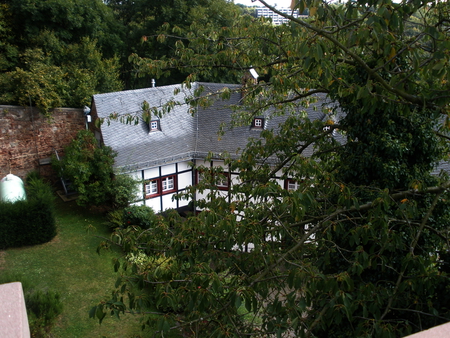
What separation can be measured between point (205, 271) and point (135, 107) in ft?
42.5

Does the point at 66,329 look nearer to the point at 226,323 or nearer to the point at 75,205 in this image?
the point at 75,205

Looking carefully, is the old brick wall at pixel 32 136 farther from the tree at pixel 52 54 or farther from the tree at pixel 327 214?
the tree at pixel 327 214

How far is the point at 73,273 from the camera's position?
38.9 feet

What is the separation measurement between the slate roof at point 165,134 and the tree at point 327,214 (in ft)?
25.2

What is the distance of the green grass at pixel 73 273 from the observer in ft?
32.4

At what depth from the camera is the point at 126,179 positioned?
13.7 metres

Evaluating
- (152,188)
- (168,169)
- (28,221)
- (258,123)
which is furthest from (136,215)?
(258,123)

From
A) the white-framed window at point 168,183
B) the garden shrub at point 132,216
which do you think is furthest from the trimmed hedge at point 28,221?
the white-framed window at point 168,183

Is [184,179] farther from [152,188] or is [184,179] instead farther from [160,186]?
[152,188]

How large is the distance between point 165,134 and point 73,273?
19.8 ft

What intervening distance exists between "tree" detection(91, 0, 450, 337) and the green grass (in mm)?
5981

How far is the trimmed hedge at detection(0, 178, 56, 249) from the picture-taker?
12375mm

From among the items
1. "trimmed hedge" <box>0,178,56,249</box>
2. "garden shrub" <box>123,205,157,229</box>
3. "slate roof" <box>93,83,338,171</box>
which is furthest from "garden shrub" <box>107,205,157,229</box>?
"trimmed hedge" <box>0,178,56,249</box>

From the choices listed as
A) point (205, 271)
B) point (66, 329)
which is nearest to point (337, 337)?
point (205, 271)
